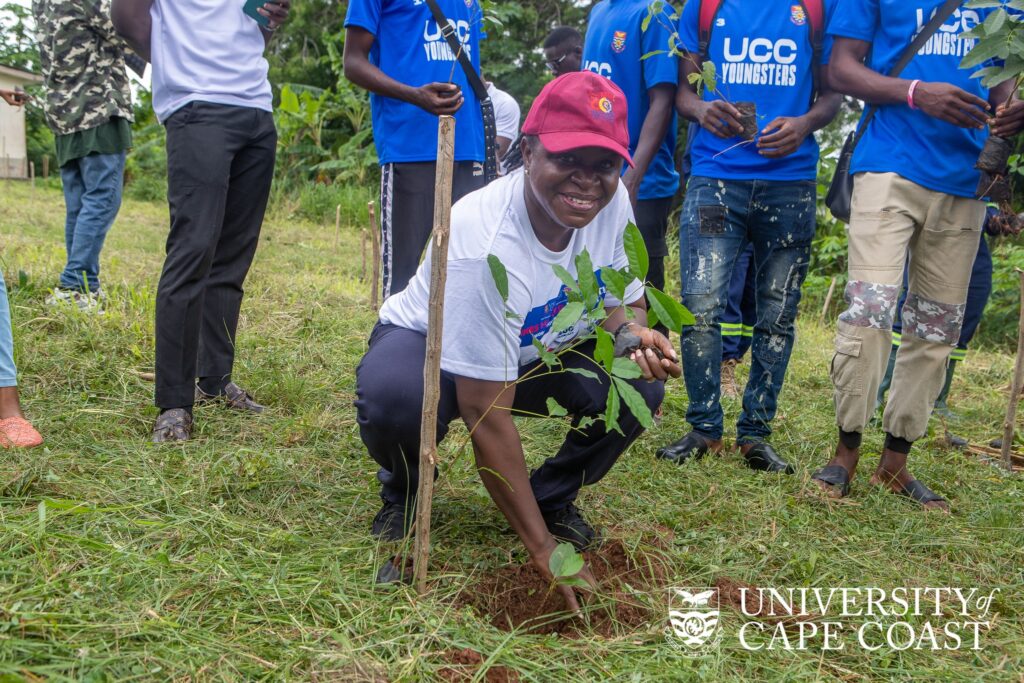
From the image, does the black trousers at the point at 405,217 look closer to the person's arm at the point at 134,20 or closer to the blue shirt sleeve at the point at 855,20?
the person's arm at the point at 134,20

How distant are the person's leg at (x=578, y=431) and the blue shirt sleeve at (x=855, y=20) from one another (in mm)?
1566

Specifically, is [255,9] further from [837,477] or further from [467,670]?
[837,477]

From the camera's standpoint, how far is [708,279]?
337cm

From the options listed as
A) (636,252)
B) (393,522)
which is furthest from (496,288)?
(393,522)

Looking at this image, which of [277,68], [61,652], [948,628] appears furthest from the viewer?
[277,68]

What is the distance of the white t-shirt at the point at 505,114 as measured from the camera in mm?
5465

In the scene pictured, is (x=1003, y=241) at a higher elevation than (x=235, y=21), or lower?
lower

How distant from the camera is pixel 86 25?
4.54 metres

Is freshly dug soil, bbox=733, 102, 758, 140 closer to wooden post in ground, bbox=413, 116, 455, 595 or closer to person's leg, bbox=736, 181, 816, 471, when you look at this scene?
person's leg, bbox=736, 181, 816, 471

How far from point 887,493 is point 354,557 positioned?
6.31ft

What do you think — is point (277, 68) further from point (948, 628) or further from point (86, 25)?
point (948, 628)

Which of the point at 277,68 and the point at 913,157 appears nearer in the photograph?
the point at 913,157

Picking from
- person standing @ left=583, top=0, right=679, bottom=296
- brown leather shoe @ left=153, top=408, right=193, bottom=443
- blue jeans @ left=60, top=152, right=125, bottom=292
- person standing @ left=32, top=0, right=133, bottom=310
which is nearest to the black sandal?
person standing @ left=583, top=0, right=679, bottom=296

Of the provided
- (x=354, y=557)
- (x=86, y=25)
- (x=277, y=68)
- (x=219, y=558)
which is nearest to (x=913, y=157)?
(x=354, y=557)
